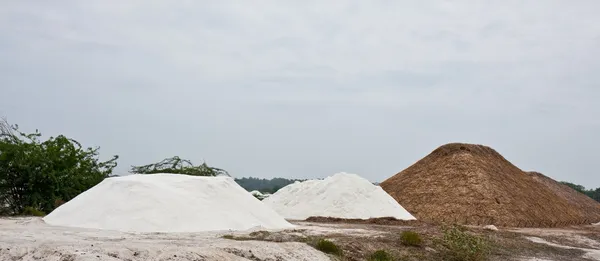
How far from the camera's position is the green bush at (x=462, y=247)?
11498mm

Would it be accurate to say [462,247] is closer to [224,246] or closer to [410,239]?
[410,239]

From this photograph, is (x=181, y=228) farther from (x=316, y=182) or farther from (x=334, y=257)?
(x=316, y=182)

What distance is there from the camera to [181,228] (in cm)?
1226

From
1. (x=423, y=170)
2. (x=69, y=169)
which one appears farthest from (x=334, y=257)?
(x=423, y=170)

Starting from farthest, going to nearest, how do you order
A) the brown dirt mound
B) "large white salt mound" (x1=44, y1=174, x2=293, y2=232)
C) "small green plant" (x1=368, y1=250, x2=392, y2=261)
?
the brown dirt mound, "large white salt mound" (x1=44, y1=174, x2=293, y2=232), "small green plant" (x1=368, y1=250, x2=392, y2=261)

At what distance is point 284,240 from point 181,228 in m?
2.73

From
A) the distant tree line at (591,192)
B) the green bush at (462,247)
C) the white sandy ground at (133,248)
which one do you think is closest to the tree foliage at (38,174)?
the white sandy ground at (133,248)

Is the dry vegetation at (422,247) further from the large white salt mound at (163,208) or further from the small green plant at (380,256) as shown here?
the large white salt mound at (163,208)

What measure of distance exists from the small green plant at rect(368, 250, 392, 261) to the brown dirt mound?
12197mm

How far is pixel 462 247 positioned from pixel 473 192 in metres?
13.8

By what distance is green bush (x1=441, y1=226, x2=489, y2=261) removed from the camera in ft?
37.7

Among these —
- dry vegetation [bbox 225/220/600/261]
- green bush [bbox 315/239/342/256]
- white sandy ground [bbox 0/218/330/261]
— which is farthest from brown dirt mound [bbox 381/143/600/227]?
white sandy ground [bbox 0/218/330/261]

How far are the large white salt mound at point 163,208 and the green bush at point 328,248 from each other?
131 inches

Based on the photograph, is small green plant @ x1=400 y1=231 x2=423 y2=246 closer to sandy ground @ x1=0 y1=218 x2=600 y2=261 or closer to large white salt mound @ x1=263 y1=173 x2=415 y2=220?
sandy ground @ x1=0 y1=218 x2=600 y2=261
